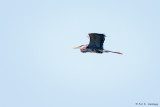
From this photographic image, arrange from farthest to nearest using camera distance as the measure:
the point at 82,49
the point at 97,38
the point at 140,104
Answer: the point at 140,104 < the point at 82,49 < the point at 97,38

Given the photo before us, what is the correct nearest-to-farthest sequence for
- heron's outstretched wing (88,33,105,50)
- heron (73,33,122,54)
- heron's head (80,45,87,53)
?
1. heron's outstretched wing (88,33,105,50)
2. heron (73,33,122,54)
3. heron's head (80,45,87,53)

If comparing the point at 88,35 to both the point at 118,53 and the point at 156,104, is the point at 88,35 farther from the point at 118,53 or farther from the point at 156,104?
the point at 156,104

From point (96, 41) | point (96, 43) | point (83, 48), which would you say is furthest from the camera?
point (83, 48)

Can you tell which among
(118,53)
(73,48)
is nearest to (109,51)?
(118,53)

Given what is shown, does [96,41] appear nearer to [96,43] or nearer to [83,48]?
[96,43]

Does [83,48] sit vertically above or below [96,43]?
below

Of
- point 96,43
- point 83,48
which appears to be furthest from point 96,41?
point 83,48

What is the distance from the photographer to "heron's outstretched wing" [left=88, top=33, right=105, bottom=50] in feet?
220

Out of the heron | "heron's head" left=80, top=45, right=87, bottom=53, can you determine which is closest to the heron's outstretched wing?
the heron

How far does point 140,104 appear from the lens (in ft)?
257

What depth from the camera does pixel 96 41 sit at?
68438 mm

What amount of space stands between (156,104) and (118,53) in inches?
435

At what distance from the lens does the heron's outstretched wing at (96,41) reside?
67188mm

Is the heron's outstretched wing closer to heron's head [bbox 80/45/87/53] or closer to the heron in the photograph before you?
the heron
